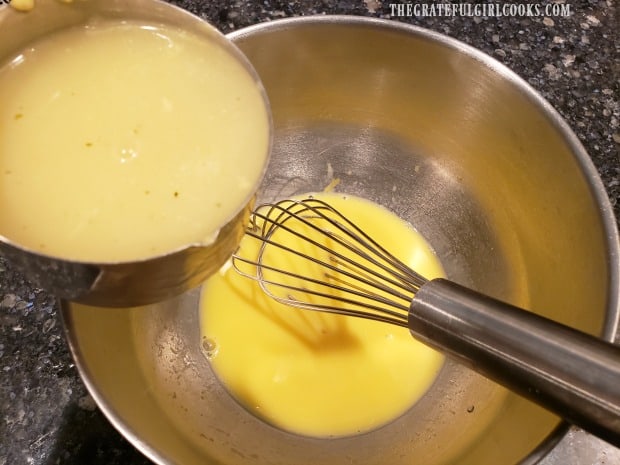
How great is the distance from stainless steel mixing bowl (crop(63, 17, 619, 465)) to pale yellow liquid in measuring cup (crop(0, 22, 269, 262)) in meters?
0.17

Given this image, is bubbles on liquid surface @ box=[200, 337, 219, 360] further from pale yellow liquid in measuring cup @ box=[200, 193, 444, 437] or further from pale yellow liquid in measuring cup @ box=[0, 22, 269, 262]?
pale yellow liquid in measuring cup @ box=[0, 22, 269, 262]

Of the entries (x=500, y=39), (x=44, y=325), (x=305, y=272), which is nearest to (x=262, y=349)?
(x=305, y=272)

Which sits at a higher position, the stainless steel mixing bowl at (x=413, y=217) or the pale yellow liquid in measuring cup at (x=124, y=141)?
the pale yellow liquid in measuring cup at (x=124, y=141)

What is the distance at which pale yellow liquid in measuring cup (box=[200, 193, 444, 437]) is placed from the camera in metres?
0.81

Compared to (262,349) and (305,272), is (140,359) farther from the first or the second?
(305,272)

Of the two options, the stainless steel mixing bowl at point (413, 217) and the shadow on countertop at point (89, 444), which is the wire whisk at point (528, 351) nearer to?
the stainless steel mixing bowl at point (413, 217)

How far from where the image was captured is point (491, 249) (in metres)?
0.90

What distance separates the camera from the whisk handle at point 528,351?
516mm

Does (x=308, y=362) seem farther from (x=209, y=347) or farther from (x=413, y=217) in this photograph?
(x=413, y=217)

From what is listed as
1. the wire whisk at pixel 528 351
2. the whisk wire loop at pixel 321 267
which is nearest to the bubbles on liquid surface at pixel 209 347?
the whisk wire loop at pixel 321 267

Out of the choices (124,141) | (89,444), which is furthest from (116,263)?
(89,444)

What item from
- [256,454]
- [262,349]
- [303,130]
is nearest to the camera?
[256,454]

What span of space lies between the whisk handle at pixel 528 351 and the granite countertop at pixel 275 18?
24cm

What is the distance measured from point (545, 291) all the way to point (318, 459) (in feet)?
1.19
